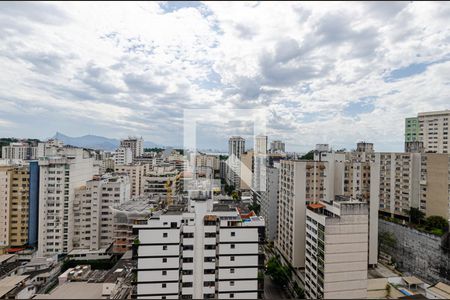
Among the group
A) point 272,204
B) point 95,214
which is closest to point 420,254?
point 272,204

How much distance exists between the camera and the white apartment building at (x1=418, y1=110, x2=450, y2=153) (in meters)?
13.4

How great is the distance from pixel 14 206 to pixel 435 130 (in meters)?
20.1

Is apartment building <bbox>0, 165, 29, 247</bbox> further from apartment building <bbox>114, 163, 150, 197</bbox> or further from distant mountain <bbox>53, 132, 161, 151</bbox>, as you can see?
distant mountain <bbox>53, 132, 161, 151</bbox>

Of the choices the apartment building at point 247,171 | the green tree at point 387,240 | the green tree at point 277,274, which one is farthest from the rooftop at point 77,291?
the apartment building at point 247,171

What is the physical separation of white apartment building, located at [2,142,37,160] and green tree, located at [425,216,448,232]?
2222cm

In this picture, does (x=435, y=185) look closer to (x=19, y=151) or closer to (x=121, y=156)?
(x=121, y=156)

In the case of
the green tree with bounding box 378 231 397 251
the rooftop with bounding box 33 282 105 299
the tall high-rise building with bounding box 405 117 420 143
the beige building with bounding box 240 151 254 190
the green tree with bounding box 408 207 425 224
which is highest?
the tall high-rise building with bounding box 405 117 420 143

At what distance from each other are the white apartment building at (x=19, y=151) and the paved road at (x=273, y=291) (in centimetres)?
1861

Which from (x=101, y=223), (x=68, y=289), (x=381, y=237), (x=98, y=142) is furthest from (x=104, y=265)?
(x=98, y=142)

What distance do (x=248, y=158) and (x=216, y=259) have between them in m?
8.96

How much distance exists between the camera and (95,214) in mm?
8781

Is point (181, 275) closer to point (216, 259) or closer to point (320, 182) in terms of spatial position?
point (216, 259)

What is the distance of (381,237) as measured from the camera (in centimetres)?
806

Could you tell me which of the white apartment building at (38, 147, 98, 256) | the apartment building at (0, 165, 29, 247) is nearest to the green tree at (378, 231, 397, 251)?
the white apartment building at (38, 147, 98, 256)
